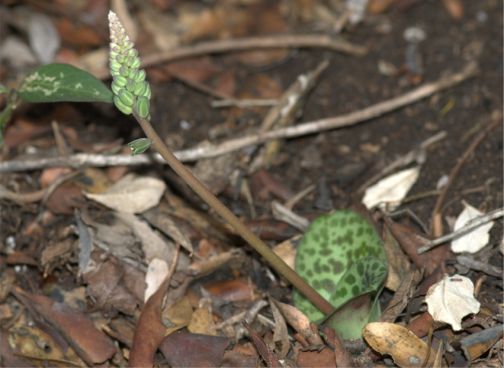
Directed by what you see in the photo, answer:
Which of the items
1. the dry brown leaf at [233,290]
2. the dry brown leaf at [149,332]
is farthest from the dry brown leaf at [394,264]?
the dry brown leaf at [149,332]

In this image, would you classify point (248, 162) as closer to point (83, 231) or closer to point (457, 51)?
point (83, 231)

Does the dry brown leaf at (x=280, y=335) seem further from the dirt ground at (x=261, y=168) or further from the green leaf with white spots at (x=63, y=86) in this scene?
the green leaf with white spots at (x=63, y=86)

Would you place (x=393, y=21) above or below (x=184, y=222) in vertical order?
above

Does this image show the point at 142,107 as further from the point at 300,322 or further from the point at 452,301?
the point at 452,301

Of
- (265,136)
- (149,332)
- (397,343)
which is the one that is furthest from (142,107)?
(265,136)

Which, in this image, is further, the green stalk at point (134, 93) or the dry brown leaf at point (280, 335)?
the dry brown leaf at point (280, 335)

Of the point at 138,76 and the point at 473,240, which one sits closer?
the point at 138,76

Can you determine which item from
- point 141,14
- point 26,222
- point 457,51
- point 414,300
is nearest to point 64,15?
point 141,14
